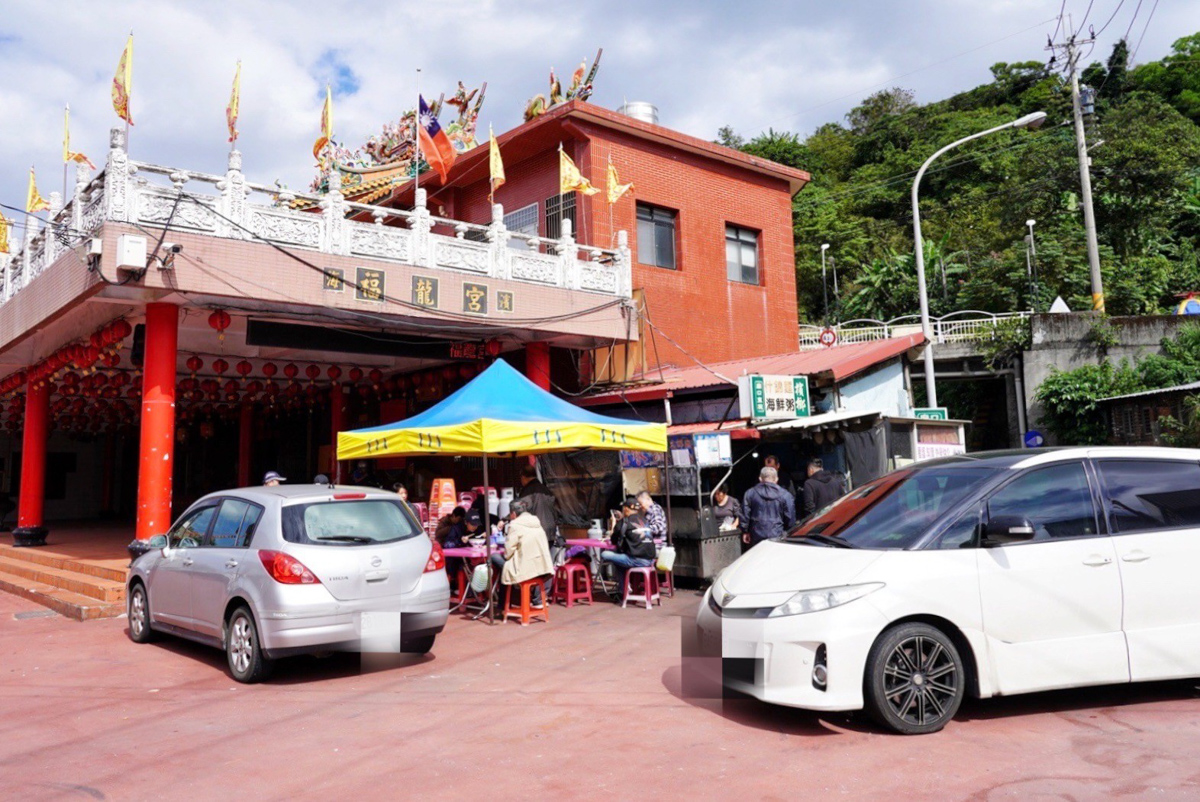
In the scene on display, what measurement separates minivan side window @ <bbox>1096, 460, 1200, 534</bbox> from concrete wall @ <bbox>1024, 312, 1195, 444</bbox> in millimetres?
22607

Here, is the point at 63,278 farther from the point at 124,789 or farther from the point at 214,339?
the point at 124,789

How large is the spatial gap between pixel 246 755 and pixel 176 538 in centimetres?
397

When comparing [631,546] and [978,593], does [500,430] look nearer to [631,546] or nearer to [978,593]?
[631,546]

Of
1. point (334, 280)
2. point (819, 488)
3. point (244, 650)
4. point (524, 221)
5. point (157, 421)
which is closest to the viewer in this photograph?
point (244, 650)

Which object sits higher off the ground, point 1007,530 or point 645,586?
point 1007,530

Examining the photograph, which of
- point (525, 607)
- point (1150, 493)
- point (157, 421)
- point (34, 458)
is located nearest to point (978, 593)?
point (1150, 493)

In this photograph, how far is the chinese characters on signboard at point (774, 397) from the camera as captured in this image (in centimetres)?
1275

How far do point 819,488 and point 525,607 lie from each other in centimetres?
446

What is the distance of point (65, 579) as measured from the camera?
12.9 m

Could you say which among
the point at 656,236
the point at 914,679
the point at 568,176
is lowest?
the point at 914,679

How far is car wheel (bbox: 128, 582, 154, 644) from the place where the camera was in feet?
29.8

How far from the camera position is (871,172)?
54969 mm

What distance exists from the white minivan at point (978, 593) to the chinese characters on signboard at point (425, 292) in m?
9.43

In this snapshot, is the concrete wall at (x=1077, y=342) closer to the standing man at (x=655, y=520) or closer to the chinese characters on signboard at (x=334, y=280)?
the standing man at (x=655, y=520)
